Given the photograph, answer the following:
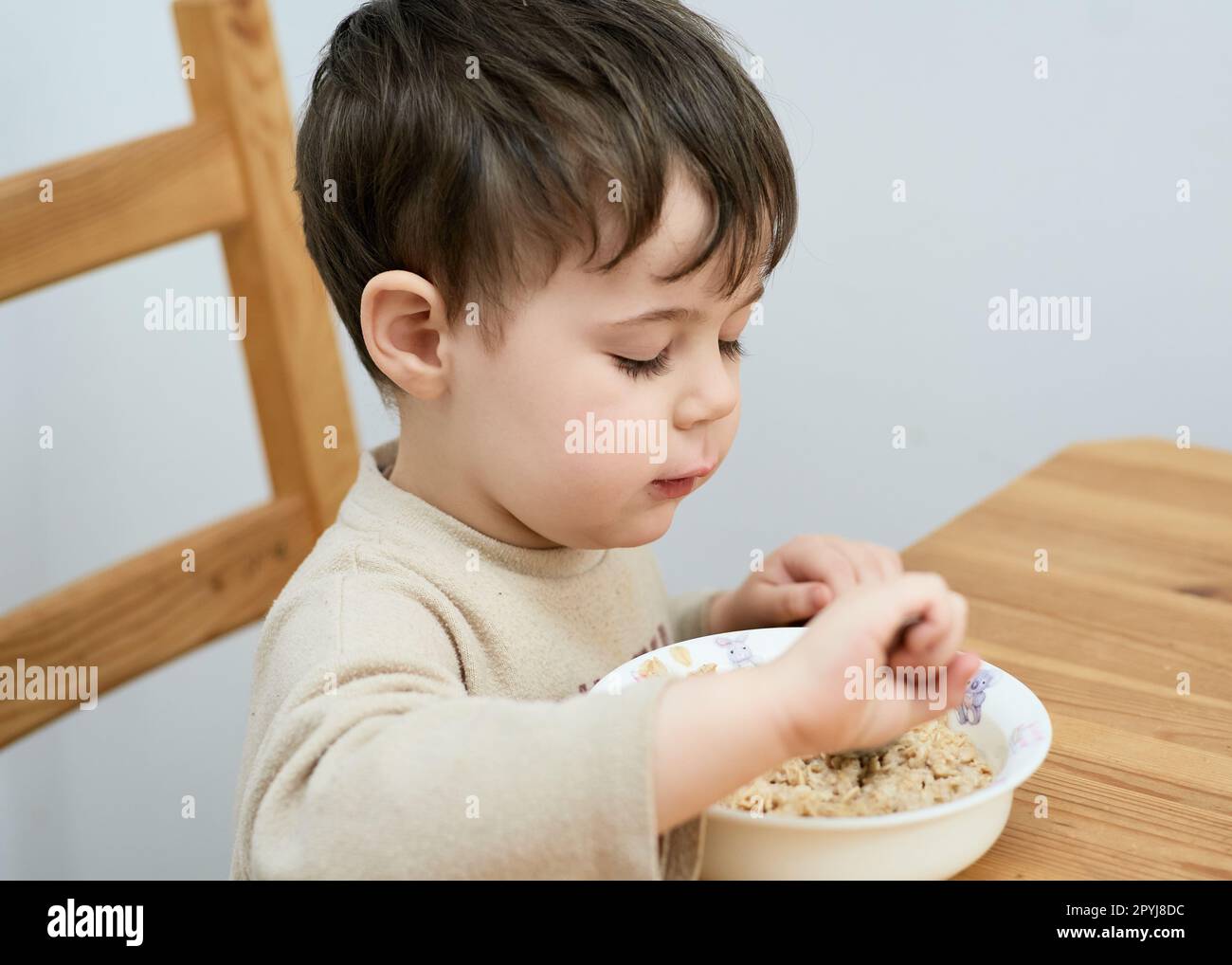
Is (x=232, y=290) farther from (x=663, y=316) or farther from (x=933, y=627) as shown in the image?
(x=933, y=627)

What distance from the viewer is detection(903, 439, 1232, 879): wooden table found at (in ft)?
2.18

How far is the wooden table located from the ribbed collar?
276mm

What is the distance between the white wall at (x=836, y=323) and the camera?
58.9 inches

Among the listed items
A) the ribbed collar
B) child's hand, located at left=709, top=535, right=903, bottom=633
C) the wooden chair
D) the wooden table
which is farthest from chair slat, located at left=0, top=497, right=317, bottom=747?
the wooden table

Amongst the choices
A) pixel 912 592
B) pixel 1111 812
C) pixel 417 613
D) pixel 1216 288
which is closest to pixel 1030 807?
pixel 1111 812

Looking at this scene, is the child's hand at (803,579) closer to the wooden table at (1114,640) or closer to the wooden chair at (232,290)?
the wooden table at (1114,640)

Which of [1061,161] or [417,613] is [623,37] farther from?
[1061,161]

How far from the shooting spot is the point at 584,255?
2.39 feet

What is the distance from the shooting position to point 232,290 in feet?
3.45

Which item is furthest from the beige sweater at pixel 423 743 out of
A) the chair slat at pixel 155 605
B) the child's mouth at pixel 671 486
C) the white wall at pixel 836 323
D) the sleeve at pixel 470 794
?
the white wall at pixel 836 323

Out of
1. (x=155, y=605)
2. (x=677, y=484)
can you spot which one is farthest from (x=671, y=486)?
(x=155, y=605)
